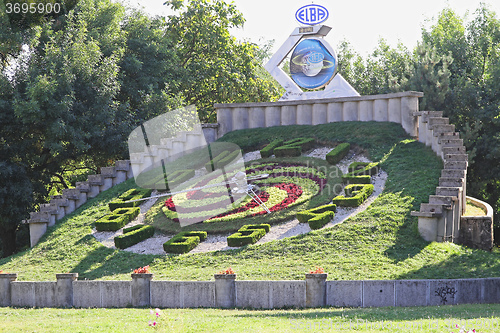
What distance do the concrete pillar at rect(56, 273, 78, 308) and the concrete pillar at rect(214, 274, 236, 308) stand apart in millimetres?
4238

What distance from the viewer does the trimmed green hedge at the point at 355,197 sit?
19.3m

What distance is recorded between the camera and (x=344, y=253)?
16.4 meters

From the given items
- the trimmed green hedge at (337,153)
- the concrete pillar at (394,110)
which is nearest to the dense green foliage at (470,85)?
the concrete pillar at (394,110)

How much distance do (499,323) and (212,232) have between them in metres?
11.3

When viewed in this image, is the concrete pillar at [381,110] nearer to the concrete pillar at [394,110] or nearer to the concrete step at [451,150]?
the concrete pillar at [394,110]

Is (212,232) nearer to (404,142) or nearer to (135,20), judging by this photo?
(404,142)

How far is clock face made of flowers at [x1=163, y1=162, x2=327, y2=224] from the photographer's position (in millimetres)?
20703

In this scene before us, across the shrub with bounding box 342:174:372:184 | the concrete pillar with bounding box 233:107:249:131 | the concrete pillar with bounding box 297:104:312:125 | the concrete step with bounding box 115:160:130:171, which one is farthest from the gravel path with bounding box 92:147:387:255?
the concrete pillar with bounding box 233:107:249:131

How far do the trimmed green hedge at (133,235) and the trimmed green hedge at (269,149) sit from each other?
659 cm

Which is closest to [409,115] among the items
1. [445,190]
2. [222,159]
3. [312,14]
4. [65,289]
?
[312,14]

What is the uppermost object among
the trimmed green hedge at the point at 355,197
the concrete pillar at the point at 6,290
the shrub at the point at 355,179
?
the shrub at the point at 355,179

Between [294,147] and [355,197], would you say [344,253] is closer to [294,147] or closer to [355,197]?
[355,197]

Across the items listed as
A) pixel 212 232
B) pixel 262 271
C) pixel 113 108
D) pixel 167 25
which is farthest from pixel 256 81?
pixel 262 271

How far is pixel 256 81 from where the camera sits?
129 ft
